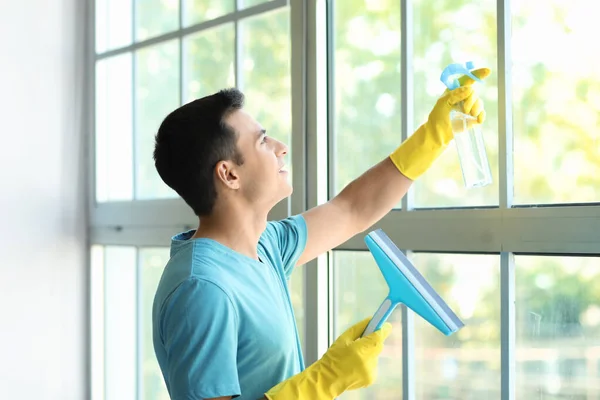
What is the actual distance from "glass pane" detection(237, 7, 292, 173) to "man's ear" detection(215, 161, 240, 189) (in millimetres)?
465

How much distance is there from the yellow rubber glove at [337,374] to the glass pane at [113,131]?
4.30 feet

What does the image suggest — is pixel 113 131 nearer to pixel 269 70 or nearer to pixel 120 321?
pixel 120 321

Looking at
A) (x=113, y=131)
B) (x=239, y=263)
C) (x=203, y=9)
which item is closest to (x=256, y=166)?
(x=239, y=263)

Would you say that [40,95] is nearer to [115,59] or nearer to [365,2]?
[115,59]

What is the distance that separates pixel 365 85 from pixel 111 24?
3.71 ft

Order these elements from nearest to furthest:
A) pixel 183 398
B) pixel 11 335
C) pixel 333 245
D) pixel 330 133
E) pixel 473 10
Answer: pixel 183 398 → pixel 473 10 → pixel 333 245 → pixel 330 133 → pixel 11 335

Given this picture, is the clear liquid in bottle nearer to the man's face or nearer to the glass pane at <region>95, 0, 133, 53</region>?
the man's face

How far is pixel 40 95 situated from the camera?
2268 mm

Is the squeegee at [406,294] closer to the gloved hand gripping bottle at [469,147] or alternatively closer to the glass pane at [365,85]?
the gloved hand gripping bottle at [469,147]

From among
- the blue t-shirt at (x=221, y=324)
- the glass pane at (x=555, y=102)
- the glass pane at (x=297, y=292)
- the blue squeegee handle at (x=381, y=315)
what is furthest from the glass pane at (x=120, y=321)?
Answer: the glass pane at (x=555, y=102)

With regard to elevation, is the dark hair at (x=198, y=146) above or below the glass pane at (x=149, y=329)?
above

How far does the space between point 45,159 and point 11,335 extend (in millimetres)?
542

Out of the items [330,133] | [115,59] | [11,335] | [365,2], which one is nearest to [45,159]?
[115,59]

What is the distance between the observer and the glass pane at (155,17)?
211cm
